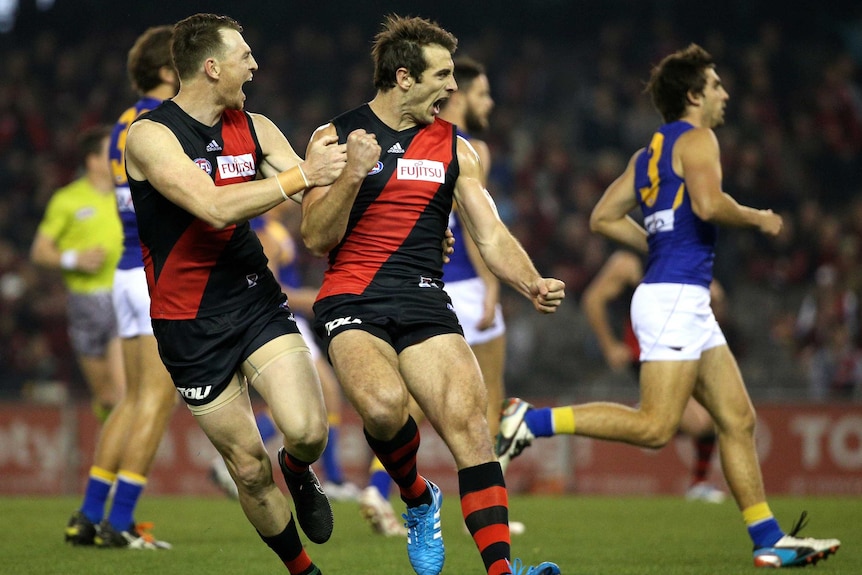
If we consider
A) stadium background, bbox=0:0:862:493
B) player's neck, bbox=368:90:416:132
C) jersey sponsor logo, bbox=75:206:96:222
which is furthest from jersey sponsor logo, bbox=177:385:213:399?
stadium background, bbox=0:0:862:493

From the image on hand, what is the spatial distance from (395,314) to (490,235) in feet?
1.82

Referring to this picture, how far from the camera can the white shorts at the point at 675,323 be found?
6.90 m

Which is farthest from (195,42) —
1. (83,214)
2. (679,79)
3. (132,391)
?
(83,214)

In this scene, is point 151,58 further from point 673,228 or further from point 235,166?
point 673,228

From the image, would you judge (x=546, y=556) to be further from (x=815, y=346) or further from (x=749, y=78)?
(x=749, y=78)

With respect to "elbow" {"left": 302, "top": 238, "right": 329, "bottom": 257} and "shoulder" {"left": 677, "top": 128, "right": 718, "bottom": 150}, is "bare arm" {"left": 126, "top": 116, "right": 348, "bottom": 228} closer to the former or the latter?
"elbow" {"left": 302, "top": 238, "right": 329, "bottom": 257}

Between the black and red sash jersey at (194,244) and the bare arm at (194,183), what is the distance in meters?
0.13

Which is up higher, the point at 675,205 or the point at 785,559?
the point at 675,205

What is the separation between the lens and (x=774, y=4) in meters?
19.5

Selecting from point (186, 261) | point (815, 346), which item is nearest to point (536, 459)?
point (815, 346)

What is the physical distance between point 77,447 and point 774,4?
1248 centimetres

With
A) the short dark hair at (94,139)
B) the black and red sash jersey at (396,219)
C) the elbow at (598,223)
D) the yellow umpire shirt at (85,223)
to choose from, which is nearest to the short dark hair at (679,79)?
the elbow at (598,223)

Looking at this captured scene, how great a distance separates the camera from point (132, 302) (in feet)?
24.5

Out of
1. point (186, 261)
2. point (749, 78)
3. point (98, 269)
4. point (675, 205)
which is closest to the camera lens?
point (186, 261)
